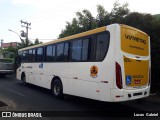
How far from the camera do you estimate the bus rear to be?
739 cm

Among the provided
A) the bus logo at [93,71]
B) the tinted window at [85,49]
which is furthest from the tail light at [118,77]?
the tinted window at [85,49]

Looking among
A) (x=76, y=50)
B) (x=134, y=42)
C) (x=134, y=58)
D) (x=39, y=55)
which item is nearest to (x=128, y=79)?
(x=134, y=58)

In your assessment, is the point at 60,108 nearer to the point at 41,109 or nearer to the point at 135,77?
the point at 41,109

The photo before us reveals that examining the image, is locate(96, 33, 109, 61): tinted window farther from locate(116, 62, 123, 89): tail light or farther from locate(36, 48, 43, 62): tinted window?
locate(36, 48, 43, 62): tinted window

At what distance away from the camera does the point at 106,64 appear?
7602 millimetres

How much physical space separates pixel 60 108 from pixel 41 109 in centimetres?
78

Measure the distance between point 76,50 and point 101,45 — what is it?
184 cm

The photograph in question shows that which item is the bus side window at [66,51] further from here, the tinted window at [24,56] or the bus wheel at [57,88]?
the tinted window at [24,56]

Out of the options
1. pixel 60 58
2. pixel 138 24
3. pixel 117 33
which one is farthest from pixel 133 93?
pixel 138 24

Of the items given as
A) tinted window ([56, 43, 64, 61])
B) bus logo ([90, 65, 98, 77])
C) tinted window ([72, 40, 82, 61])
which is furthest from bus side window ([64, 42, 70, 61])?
bus logo ([90, 65, 98, 77])

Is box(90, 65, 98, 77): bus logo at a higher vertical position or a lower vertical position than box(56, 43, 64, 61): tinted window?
lower

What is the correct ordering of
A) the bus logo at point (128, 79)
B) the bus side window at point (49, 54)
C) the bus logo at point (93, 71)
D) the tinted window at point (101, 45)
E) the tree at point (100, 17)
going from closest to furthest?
the bus logo at point (128, 79) → the tinted window at point (101, 45) → the bus logo at point (93, 71) → the bus side window at point (49, 54) → the tree at point (100, 17)

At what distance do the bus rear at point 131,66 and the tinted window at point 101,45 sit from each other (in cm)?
47

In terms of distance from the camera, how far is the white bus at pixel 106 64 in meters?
7.44
